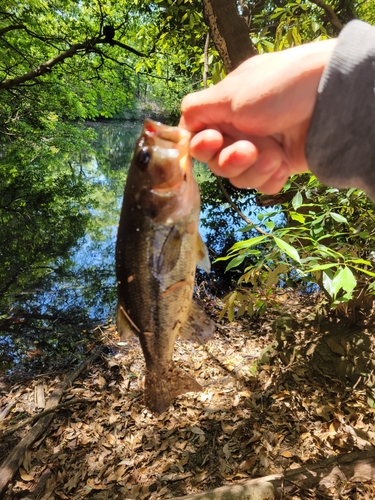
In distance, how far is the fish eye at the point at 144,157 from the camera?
154cm

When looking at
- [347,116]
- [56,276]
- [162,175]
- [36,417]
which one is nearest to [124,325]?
[162,175]

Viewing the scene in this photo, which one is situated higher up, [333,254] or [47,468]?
[333,254]

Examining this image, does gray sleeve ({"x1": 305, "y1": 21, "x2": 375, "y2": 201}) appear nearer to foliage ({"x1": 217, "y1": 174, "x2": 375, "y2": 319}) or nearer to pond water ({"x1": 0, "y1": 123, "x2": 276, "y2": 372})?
foliage ({"x1": 217, "y1": 174, "x2": 375, "y2": 319})

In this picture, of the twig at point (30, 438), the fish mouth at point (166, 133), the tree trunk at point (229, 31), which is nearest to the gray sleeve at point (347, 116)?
the fish mouth at point (166, 133)

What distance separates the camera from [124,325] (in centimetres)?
178

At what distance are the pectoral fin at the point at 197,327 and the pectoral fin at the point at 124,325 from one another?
28 cm

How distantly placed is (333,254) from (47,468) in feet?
11.4

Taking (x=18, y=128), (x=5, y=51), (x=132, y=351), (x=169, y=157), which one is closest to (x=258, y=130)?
(x=169, y=157)

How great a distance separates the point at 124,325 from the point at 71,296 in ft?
18.5

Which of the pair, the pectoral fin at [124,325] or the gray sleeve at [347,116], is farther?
the pectoral fin at [124,325]

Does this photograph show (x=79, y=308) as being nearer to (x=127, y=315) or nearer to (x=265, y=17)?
(x=127, y=315)

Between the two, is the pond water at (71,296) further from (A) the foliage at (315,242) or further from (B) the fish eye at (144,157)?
(B) the fish eye at (144,157)

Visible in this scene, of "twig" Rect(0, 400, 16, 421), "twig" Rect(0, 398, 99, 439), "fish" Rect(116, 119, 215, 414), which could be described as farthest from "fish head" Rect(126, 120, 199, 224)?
"twig" Rect(0, 400, 16, 421)

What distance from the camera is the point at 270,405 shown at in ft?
12.6
